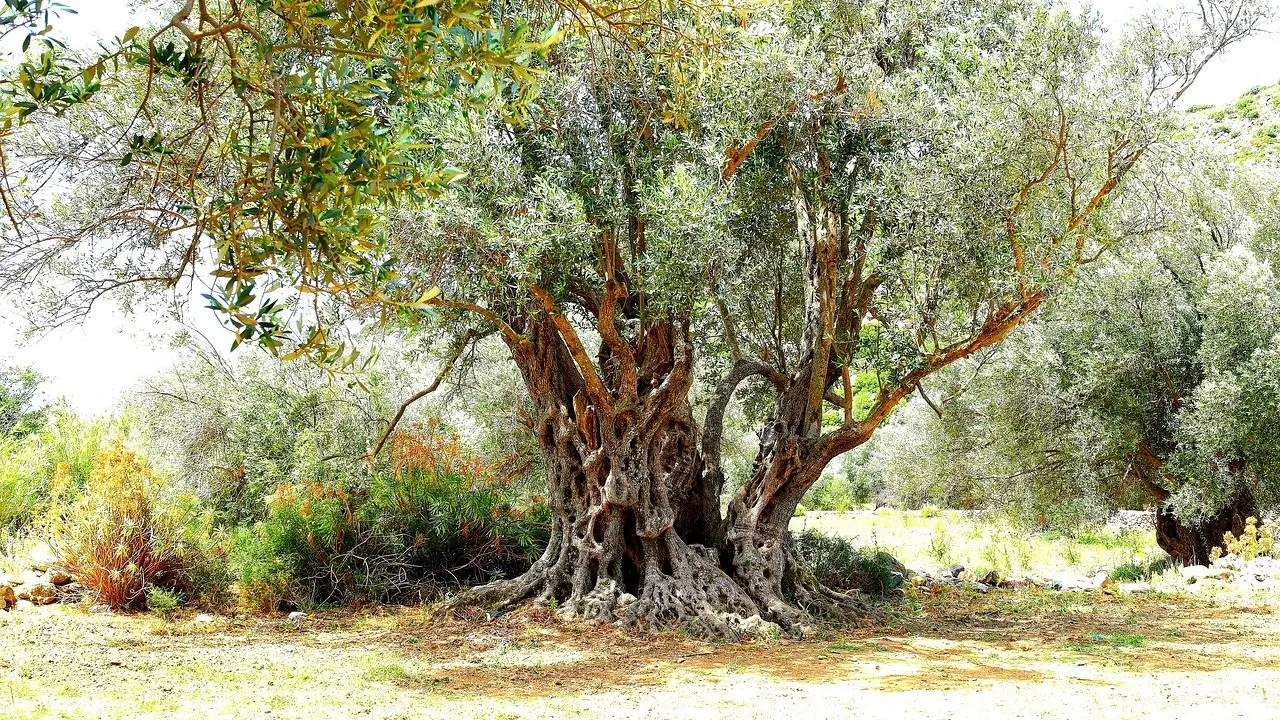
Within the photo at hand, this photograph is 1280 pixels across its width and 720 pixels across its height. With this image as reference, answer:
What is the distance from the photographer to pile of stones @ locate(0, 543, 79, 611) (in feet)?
28.1

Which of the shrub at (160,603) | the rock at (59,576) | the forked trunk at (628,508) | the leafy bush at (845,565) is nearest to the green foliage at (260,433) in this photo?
the rock at (59,576)

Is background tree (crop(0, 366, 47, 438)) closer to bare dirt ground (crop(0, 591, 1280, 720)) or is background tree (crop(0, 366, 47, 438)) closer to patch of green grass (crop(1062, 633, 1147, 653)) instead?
bare dirt ground (crop(0, 591, 1280, 720))

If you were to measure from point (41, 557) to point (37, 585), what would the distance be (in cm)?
111

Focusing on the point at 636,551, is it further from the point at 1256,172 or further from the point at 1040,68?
the point at 1256,172

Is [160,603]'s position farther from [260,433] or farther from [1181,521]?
[1181,521]

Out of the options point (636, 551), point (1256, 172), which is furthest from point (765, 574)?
point (1256, 172)

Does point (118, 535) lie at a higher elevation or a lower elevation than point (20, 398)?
lower

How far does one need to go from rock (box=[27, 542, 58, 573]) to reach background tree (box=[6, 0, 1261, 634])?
3444 millimetres

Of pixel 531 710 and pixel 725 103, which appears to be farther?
pixel 725 103

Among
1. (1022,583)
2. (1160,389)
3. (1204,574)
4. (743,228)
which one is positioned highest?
(743,228)

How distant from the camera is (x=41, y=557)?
991 cm

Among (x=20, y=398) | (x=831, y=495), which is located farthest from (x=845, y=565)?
(x=20, y=398)

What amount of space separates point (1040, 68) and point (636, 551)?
21.6ft

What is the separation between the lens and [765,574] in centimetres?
974
